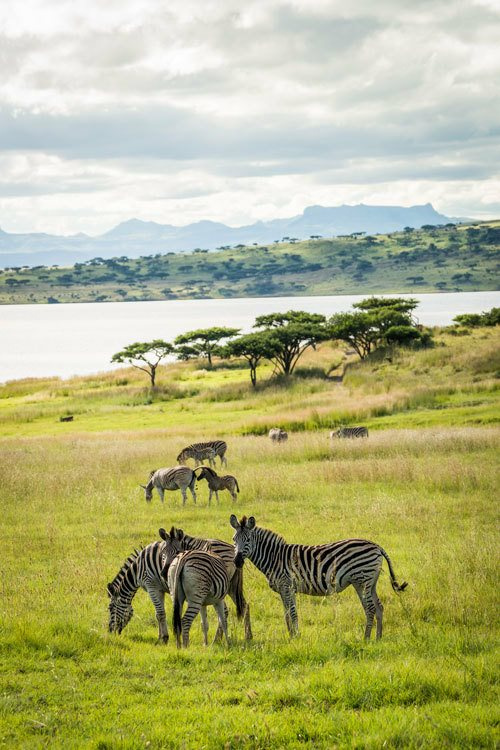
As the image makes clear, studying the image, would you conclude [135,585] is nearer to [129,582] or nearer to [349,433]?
[129,582]

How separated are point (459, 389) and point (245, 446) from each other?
18.0 meters

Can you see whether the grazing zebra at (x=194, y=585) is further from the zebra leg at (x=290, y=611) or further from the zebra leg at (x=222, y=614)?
the zebra leg at (x=290, y=611)

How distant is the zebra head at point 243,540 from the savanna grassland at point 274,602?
3.84 ft

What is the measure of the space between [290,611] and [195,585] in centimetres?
166

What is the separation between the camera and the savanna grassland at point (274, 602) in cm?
727

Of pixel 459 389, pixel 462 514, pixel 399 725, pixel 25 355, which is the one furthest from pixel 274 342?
pixel 25 355

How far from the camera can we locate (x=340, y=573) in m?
10.7

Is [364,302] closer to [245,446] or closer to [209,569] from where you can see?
[245,446]

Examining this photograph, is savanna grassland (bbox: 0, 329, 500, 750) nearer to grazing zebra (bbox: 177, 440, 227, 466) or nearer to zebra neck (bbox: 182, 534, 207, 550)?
grazing zebra (bbox: 177, 440, 227, 466)

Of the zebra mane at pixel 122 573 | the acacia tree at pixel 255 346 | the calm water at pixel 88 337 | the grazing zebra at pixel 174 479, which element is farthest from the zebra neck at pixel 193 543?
the calm water at pixel 88 337

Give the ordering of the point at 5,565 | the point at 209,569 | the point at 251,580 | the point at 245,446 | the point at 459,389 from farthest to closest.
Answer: the point at 459,389 < the point at 245,446 < the point at 5,565 < the point at 251,580 < the point at 209,569

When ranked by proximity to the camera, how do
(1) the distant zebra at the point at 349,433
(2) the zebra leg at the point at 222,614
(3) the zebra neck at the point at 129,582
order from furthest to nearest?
(1) the distant zebra at the point at 349,433 < (3) the zebra neck at the point at 129,582 < (2) the zebra leg at the point at 222,614

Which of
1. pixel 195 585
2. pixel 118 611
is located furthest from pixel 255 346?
pixel 195 585

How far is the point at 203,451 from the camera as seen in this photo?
2680 centimetres
